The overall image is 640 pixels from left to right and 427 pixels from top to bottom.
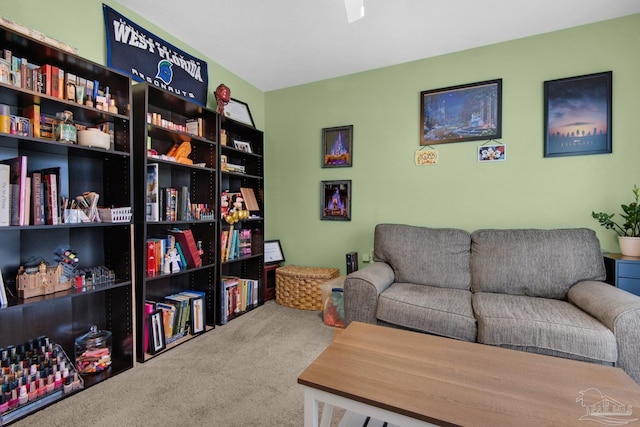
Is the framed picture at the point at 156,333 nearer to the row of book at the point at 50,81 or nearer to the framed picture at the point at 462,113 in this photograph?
the row of book at the point at 50,81

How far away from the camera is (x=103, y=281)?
180 cm

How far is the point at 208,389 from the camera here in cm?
162

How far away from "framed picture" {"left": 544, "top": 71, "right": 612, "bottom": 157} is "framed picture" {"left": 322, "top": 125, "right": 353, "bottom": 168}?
1.71 metres

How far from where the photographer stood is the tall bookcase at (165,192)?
194 cm

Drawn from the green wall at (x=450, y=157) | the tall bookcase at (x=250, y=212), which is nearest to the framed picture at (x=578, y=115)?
the green wall at (x=450, y=157)

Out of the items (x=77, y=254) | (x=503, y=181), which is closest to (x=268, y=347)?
(x=77, y=254)

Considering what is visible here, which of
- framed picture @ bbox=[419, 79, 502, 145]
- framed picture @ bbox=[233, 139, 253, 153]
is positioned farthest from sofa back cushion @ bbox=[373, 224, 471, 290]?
framed picture @ bbox=[233, 139, 253, 153]

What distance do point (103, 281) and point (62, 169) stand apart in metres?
0.74

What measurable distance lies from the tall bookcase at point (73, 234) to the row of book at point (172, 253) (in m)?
0.21

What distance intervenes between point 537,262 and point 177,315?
2.72 metres

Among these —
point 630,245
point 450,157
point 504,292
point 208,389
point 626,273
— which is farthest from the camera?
point 450,157

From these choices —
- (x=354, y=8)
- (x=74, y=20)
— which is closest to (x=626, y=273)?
(x=354, y=8)

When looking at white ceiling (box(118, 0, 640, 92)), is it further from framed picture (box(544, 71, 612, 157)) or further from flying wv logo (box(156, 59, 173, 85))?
framed picture (box(544, 71, 612, 157))

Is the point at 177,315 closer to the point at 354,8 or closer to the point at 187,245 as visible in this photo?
the point at 187,245
